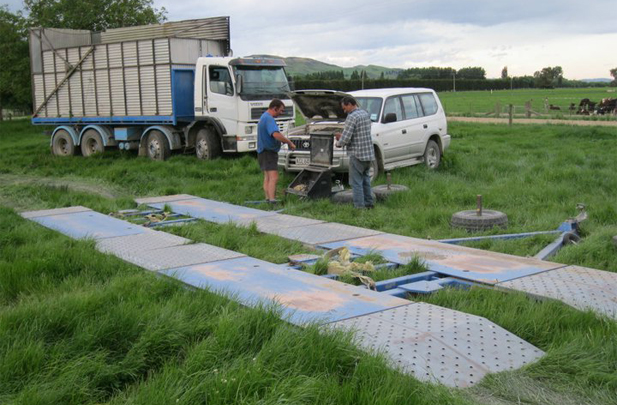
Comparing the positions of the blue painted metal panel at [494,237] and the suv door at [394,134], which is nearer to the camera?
the blue painted metal panel at [494,237]

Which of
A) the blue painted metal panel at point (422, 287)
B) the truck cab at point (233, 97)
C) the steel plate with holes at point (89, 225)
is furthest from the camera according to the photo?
the truck cab at point (233, 97)

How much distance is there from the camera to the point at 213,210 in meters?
10.8

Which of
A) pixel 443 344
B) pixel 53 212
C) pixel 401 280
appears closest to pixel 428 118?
pixel 53 212

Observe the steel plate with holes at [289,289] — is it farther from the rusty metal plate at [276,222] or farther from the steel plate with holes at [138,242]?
the rusty metal plate at [276,222]

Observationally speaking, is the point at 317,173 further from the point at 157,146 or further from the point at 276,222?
the point at 157,146

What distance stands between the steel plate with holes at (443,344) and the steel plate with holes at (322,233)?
330 cm

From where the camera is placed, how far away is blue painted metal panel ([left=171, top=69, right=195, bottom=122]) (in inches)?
693

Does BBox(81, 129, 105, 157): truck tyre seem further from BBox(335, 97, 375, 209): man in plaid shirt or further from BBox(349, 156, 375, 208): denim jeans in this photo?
BBox(349, 156, 375, 208): denim jeans

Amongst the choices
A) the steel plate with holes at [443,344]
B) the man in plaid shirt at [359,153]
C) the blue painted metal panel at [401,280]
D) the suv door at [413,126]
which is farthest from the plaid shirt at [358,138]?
→ the steel plate with holes at [443,344]

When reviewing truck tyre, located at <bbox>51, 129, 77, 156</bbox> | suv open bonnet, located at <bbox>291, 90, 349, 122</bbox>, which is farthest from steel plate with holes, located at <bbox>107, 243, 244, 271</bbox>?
truck tyre, located at <bbox>51, 129, 77, 156</bbox>

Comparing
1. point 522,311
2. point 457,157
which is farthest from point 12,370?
point 457,157

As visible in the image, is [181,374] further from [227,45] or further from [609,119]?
[609,119]

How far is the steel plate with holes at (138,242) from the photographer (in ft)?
25.4

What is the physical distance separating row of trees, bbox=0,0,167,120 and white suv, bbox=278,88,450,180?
24420mm
